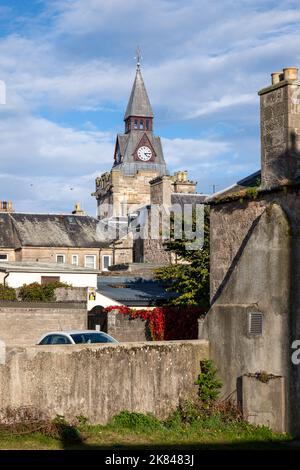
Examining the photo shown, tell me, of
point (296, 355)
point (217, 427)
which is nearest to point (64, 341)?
point (217, 427)

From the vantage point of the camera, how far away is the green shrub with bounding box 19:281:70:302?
1442 inches

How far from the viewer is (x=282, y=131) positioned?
18516 millimetres

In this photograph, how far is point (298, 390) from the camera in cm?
1672

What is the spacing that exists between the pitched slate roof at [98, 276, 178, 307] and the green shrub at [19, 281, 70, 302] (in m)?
2.25

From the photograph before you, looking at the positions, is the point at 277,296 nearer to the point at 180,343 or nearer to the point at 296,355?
the point at 296,355

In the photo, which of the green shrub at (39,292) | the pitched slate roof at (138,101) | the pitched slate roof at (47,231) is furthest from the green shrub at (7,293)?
the pitched slate roof at (138,101)

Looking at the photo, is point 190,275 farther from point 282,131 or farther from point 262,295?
point 262,295

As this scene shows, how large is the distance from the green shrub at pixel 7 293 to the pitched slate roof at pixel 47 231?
23675 mm

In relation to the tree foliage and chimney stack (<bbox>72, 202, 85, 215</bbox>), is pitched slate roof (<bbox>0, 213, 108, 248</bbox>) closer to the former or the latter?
chimney stack (<bbox>72, 202, 85, 215</bbox>)

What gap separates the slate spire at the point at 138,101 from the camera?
111375mm

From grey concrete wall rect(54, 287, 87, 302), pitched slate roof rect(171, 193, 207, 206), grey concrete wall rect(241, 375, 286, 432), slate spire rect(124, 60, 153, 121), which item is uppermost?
slate spire rect(124, 60, 153, 121)

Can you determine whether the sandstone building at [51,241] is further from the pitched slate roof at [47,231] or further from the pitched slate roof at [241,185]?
the pitched slate roof at [241,185]

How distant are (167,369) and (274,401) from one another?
251 centimetres

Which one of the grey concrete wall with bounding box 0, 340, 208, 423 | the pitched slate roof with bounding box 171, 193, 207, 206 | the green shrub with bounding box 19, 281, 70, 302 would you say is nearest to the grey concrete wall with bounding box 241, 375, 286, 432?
the grey concrete wall with bounding box 0, 340, 208, 423
